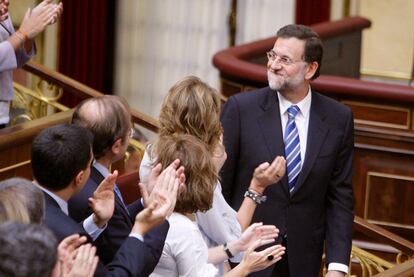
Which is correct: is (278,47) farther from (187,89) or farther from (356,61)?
(356,61)

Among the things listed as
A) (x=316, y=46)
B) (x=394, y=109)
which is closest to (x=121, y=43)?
(x=394, y=109)

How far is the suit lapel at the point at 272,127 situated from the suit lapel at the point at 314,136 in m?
0.08

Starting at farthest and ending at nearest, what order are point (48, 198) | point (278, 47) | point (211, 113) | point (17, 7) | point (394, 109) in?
point (17, 7) < point (394, 109) < point (278, 47) < point (211, 113) < point (48, 198)

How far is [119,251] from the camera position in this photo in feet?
9.99

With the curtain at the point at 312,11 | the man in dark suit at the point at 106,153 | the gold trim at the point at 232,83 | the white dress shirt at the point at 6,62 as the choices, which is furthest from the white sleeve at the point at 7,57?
the curtain at the point at 312,11

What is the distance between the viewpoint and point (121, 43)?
9.16m

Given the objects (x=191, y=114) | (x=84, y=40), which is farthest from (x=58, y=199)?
(x=84, y=40)

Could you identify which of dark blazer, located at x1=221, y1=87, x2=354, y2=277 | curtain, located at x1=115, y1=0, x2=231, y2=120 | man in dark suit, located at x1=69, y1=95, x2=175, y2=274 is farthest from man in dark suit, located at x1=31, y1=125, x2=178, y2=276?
curtain, located at x1=115, y1=0, x2=231, y2=120

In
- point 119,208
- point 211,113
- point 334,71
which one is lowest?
point 334,71

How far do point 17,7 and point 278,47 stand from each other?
4.77m

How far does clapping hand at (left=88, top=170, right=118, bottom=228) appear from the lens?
3.14 m

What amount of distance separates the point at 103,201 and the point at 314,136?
121 cm

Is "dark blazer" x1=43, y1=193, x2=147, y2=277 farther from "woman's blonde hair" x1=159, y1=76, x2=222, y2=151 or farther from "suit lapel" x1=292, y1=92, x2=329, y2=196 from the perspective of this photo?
"suit lapel" x1=292, y1=92, x2=329, y2=196

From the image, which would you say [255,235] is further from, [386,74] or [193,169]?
[386,74]
